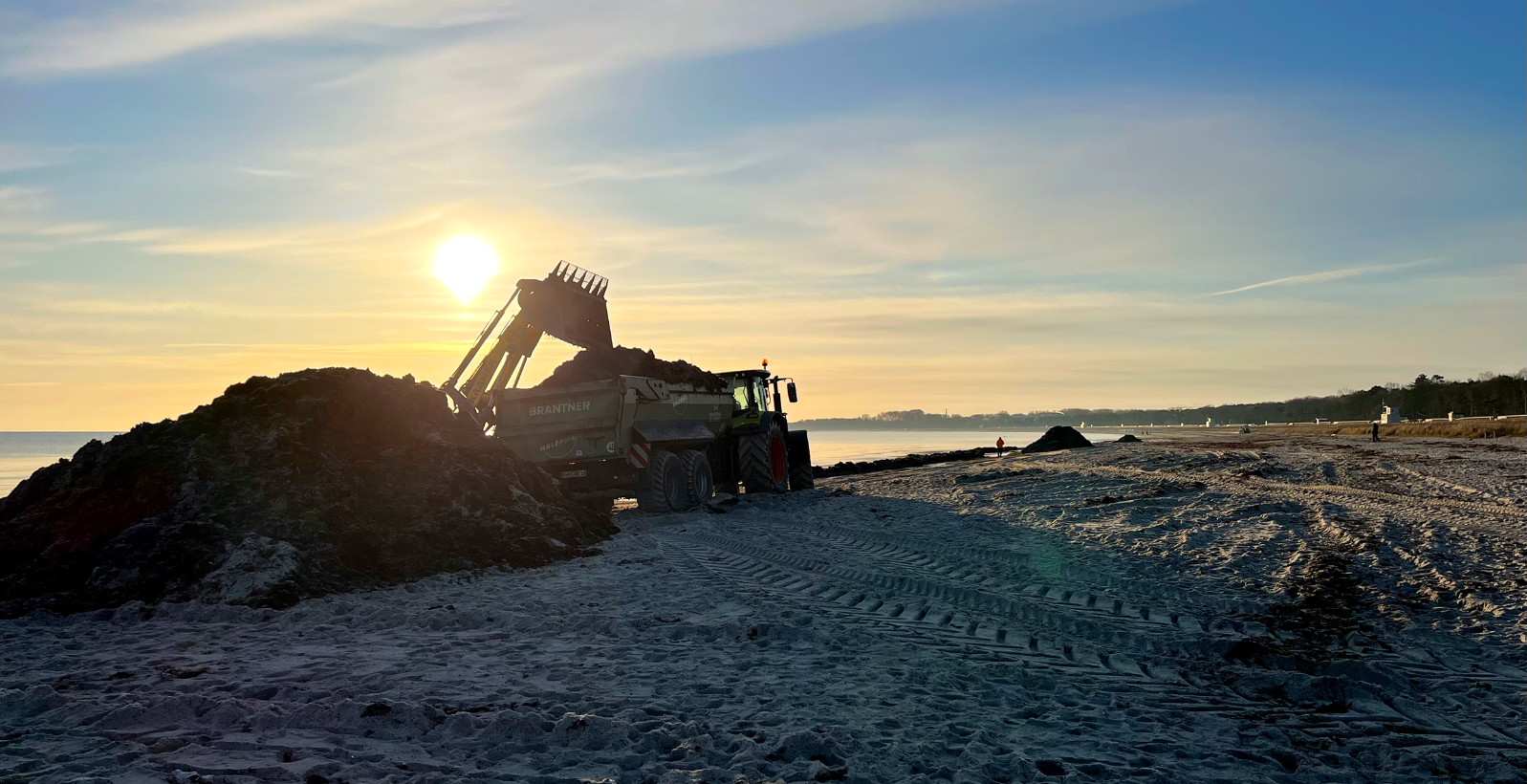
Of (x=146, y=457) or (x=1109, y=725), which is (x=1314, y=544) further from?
(x=146, y=457)

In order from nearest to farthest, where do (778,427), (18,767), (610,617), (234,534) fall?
1. (18,767)
2. (610,617)
3. (234,534)
4. (778,427)

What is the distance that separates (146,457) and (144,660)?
4.87 metres

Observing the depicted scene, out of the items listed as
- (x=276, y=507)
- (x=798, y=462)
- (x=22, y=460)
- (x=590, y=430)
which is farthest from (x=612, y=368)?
(x=22, y=460)

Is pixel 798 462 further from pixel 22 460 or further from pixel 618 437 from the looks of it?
pixel 22 460

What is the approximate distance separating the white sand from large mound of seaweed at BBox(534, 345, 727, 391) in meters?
5.77

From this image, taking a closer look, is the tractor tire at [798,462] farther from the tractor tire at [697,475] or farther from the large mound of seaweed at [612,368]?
the large mound of seaweed at [612,368]

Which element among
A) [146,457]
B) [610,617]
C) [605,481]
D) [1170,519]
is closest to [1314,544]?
[1170,519]

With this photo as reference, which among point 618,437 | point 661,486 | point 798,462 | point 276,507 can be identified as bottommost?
point 661,486

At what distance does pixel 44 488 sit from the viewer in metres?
9.95

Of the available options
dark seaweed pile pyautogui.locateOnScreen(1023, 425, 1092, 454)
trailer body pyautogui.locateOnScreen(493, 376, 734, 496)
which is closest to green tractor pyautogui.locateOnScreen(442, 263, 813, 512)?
trailer body pyautogui.locateOnScreen(493, 376, 734, 496)

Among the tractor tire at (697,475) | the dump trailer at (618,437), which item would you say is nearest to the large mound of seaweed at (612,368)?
the dump trailer at (618,437)

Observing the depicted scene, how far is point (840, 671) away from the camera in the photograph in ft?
18.4

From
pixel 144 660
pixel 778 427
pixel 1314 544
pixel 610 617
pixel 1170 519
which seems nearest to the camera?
pixel 144 660

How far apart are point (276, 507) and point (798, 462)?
41.4 feet
